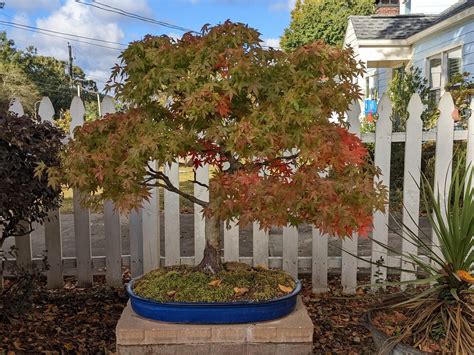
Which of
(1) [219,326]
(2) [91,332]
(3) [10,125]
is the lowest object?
(2) [91,332]

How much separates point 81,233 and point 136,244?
421 mm

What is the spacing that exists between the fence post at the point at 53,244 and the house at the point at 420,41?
289 inches

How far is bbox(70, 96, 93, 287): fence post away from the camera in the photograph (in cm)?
349

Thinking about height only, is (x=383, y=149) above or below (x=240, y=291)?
above

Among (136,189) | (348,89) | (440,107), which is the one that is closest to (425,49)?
(440,107)

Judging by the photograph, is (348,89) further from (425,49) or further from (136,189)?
(425,49)

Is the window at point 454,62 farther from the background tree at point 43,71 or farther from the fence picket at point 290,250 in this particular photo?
the background tree at point 43,71

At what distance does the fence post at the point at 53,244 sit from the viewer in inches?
137

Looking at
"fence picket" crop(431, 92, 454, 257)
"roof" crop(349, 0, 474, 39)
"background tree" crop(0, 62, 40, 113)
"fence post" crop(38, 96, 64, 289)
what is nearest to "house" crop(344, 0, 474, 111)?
"roof" crop(349, 0, 474, 39)

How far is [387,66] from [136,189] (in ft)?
43.3

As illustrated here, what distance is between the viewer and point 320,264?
12.2 ft

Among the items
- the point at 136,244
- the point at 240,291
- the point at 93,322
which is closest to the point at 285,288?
the point at 240,291

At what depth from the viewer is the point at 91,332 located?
3090mm

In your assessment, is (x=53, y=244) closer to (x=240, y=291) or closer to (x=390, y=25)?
(x=240, y=291)
